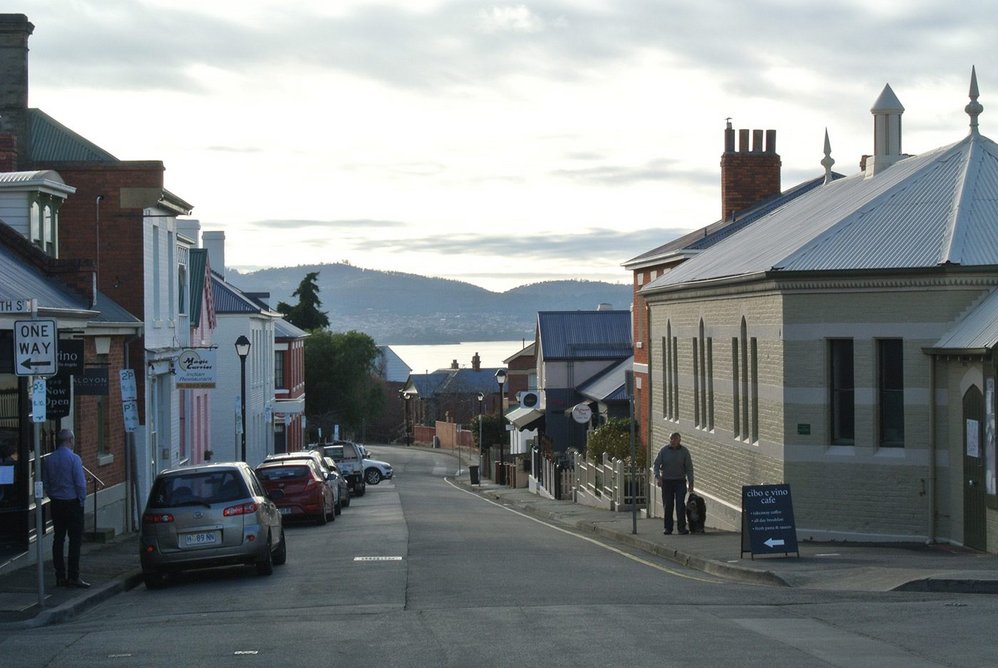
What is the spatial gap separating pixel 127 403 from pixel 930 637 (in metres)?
14.2

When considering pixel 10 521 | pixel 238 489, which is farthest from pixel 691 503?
pixel 10 521

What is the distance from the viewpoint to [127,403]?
71.7 feet

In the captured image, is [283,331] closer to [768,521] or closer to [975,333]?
[768,521]

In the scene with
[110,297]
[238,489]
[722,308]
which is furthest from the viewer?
[110,297]

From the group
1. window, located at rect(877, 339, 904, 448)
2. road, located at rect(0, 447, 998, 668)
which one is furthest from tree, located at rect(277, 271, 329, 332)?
window, located at rect(877, 339, 904, 448)

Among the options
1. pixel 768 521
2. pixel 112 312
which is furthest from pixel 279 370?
pixel 768 521

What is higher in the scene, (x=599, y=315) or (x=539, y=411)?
(x=599, y=315)

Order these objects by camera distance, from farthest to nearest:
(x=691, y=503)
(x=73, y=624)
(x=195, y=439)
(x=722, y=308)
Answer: (x=195, y=439), (x=722, y=308), (x=691, y=503), (x=73, y=624)

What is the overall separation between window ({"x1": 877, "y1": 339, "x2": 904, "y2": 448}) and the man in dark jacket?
4.05m

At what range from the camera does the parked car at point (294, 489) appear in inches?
1177

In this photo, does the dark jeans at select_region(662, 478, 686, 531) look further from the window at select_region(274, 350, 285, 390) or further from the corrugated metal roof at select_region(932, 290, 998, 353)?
the window at select_region(274, 350, 285, 390)

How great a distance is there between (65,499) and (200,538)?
1.96 m

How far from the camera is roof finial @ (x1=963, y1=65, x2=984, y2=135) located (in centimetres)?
2258

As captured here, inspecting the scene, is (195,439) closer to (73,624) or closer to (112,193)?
(112,193)
